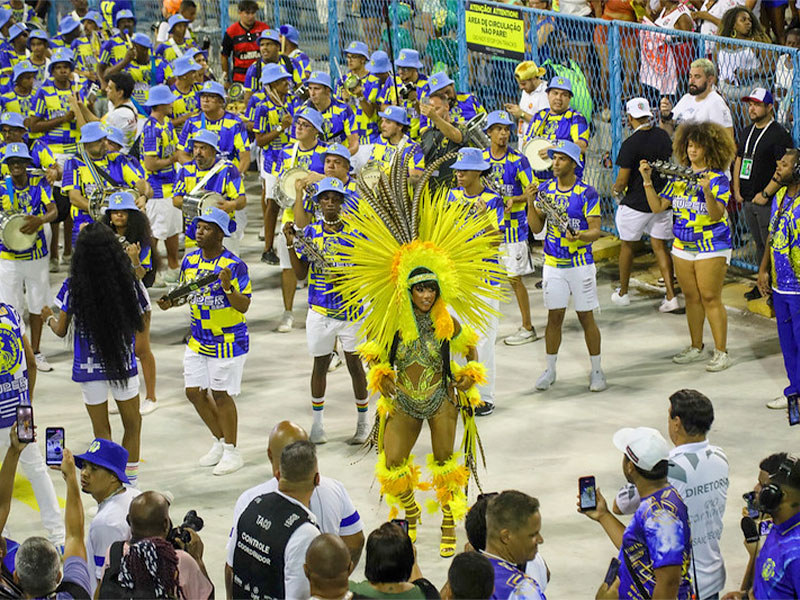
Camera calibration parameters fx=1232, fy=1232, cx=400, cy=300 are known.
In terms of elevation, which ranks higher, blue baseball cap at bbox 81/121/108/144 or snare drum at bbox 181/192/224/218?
blue baseball cap at bbox 81/121/108/144

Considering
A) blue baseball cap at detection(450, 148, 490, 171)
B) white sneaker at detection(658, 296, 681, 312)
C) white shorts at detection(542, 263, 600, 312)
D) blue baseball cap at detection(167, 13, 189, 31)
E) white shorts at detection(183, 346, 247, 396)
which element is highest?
blue baseball cap at detection(167, 13, 189, 31)

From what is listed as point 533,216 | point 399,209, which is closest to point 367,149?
point 533,216

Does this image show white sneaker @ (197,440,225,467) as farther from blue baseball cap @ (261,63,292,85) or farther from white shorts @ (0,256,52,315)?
blue baseball cap @ (261,63,292,85)

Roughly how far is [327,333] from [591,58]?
5.67m

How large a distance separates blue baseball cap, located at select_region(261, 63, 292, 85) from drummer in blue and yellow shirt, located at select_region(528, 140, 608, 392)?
4.16 metres

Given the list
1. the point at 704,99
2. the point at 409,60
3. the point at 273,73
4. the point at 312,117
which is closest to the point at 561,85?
the point at 704,99

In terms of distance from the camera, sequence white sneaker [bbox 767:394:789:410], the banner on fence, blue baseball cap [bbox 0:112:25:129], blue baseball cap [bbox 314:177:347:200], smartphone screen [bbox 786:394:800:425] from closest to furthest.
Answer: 1. smartphone screen [bbox 786:394:800:425]
2. blue baseball cap [bbox 314:177:347:200]
3. white sneaker [bbox 767:394:789:410]
4. blue baseball cap [bbox 0:112:25:129]
5. the banner on fence

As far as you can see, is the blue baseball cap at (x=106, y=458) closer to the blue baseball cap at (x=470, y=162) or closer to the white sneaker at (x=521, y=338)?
the blue baseball cap at (x=470, y=162)

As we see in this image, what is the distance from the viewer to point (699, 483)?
6109mm

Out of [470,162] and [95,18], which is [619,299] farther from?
[95,18]

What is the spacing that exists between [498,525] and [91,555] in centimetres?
224

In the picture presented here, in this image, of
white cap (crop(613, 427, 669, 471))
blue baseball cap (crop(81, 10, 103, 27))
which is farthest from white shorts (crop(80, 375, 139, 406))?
blue baseball cap (crop(81, 10, 103, 27))

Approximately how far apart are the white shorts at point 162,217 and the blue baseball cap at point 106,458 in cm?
727

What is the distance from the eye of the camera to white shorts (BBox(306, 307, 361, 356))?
32.3 ft
